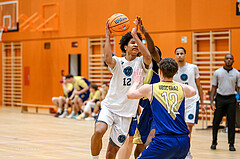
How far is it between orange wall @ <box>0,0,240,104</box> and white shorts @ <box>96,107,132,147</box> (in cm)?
759

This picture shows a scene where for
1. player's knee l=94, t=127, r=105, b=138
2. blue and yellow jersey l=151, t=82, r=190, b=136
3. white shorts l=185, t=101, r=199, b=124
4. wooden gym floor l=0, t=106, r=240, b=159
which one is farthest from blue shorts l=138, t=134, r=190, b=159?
wooden gym floor l=0, t=106, r=240, b=159

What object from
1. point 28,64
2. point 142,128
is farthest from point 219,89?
point 28,64

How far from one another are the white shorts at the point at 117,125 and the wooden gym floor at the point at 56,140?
1.88 meters

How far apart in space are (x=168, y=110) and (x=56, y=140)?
17.5ft

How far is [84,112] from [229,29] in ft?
16.5

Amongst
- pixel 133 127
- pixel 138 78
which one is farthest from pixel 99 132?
pixel 138 78

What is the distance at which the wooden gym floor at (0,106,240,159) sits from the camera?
7302 millimetres

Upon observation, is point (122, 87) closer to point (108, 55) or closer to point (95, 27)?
point (108, 55)

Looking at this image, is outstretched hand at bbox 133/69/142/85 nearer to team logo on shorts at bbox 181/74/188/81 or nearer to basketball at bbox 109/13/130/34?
basketball at bbox 109/13/130/34

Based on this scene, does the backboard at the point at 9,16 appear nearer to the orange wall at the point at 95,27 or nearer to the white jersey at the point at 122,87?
the orange wall at the point at 95,27

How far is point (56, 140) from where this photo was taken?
9031 millimetres

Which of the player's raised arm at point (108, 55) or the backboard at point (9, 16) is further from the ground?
the backboard at point (9, 16)

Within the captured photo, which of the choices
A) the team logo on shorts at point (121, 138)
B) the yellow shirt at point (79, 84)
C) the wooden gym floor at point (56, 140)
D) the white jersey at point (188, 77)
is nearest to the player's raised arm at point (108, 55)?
the team logo on shorts at point (121, 138)

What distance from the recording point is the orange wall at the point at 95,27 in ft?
41.3
